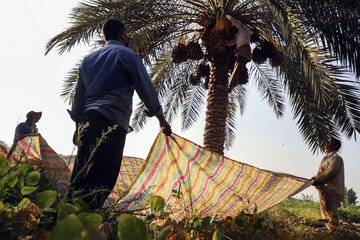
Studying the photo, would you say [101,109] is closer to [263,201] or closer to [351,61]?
[263,201]

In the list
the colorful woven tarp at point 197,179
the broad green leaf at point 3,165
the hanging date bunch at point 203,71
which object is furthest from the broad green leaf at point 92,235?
the hanging date bunch at point 203,71

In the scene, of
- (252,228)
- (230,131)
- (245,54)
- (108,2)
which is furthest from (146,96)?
(230,131)

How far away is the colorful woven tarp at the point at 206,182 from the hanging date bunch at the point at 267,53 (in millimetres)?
5040

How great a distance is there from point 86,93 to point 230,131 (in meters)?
9.95

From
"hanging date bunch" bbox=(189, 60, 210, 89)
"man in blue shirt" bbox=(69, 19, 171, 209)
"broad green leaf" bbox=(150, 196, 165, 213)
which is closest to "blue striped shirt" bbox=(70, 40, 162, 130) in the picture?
"man in blue shirt" bbox=(69, 19, 171, 209)

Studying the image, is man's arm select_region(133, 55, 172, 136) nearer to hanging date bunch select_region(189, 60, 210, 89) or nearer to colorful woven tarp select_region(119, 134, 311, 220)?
colorful woven tarp select_region(119, 134, 311, 220)

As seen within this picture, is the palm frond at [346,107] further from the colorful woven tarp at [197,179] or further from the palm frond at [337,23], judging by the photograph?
the colorful woven tarp at [197,179]

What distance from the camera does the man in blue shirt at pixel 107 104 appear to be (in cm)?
240

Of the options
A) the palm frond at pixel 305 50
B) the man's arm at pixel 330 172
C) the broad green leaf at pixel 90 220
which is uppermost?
the palm frond at pixel 305 50

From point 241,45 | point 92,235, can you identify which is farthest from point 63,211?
point 241,45

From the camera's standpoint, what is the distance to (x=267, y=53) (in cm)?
737

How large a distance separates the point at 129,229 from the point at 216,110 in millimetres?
6444

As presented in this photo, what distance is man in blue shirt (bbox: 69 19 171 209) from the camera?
2.40 m

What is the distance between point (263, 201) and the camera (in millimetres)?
2506
